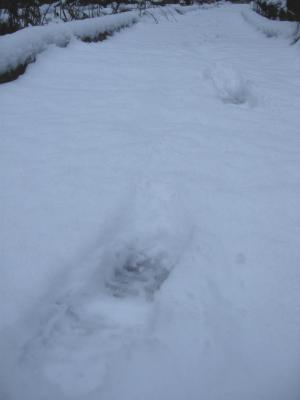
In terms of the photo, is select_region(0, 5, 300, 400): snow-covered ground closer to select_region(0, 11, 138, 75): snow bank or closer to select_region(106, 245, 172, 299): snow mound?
select_region(106, 245, 172, 299): snow mound

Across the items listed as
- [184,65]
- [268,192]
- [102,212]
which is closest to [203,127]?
[268,192]

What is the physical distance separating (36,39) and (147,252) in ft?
6.32

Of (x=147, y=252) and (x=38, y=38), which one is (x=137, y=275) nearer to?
(x=147, y=252)

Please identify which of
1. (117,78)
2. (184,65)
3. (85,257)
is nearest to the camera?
(85,257)

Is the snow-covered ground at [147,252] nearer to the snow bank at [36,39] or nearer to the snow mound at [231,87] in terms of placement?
the snow mound at [231,87]

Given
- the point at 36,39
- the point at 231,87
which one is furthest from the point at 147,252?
the point at 36,39

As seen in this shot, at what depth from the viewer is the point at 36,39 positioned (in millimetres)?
2170

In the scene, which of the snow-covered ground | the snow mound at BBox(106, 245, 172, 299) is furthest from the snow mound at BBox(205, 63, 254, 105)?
the snow mound at BBox(106, 245, 172, 299)

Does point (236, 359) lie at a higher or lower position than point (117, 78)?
lower

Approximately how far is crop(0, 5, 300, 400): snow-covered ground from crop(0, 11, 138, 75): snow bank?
39 cm

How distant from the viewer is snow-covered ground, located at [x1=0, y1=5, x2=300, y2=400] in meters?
0.58

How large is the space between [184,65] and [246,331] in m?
2.31

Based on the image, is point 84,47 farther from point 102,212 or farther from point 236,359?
point 236,359

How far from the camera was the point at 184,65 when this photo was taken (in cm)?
257
